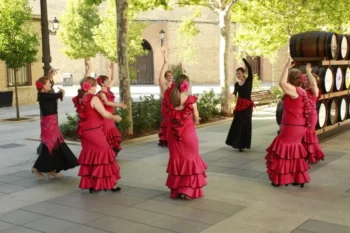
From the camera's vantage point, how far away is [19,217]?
20.9 feet

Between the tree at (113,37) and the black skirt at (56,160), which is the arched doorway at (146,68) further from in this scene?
the black skirt at (56,160)

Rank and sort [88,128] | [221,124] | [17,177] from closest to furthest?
[88,128]
[17,177]
[221,124]

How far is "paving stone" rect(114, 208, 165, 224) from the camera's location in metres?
6.10

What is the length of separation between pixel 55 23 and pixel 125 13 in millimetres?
5896

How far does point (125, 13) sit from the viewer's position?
1275 cm

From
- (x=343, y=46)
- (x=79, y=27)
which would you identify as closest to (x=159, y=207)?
(x=343, y=46)

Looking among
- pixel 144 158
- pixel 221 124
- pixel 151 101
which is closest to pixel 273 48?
pixel 221 124

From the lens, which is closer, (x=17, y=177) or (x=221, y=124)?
(x=17, y=177)

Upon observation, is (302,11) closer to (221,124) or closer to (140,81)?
(221,124)

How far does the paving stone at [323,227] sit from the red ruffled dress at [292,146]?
64.1 inches

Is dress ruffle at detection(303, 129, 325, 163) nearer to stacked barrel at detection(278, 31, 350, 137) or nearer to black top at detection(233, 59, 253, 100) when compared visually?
black top at detection(233, 59, 253, 100)

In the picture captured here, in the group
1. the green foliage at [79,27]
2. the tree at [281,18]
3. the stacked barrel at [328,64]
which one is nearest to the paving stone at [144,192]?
A: the stacked barrel at [328,64]

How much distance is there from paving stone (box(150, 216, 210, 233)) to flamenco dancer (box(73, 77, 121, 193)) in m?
1.55

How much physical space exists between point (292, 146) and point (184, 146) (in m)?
1.79
